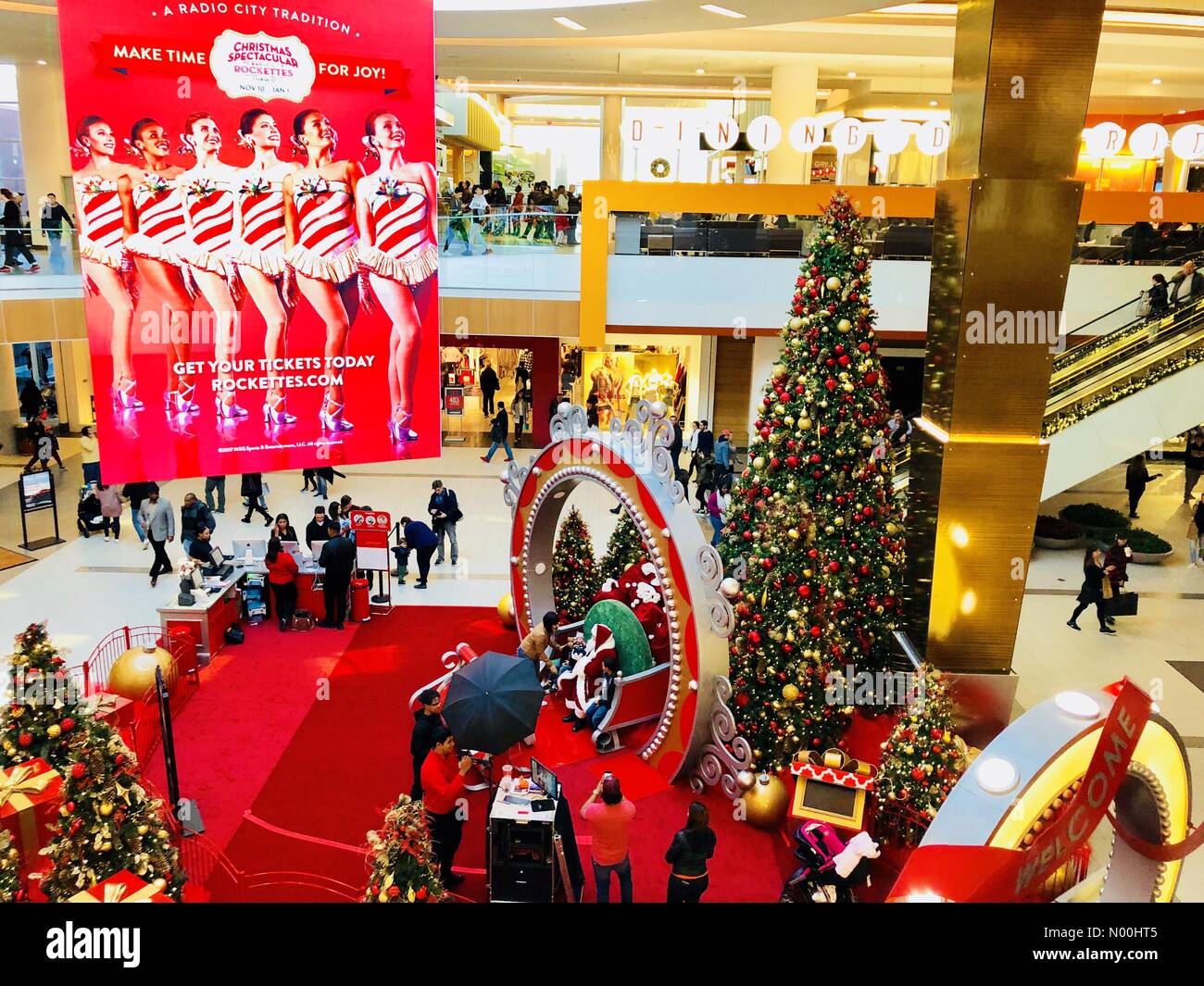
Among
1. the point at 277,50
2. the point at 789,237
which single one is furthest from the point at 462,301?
the point at 277,50

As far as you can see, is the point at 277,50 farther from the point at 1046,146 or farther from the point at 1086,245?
the point at 1086,245

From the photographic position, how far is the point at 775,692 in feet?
25.9

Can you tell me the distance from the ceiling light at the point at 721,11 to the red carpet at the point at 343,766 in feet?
31.4

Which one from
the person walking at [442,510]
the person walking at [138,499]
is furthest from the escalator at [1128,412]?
the person walking at [138,499]

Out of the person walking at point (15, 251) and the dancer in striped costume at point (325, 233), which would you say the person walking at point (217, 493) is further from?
the dancer in striped costume at point (325, 233)

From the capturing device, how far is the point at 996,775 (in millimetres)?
4133

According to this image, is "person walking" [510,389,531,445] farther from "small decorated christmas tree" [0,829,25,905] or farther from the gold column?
"small decorated christmas tree" [0,829,25,905]

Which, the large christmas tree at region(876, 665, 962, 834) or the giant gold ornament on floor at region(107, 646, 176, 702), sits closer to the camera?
the large christmas tree at region(876, 665, 962, 834)

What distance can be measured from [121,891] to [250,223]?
23.2 feet

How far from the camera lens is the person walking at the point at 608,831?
6156 mm

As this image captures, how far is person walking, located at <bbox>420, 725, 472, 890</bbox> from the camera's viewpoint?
6551 millimetres

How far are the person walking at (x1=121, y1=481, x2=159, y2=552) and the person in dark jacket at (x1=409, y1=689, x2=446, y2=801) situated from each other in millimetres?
8197

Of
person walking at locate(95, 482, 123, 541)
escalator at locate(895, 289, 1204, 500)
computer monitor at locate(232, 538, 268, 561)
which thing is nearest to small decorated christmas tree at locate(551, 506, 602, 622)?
computer monitor at locate(232, 538, 268, 561)

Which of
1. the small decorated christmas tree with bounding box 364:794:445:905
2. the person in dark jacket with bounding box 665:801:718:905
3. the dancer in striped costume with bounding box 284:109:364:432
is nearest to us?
the small decorated christmas tree with bounding box 364:794:445:905
